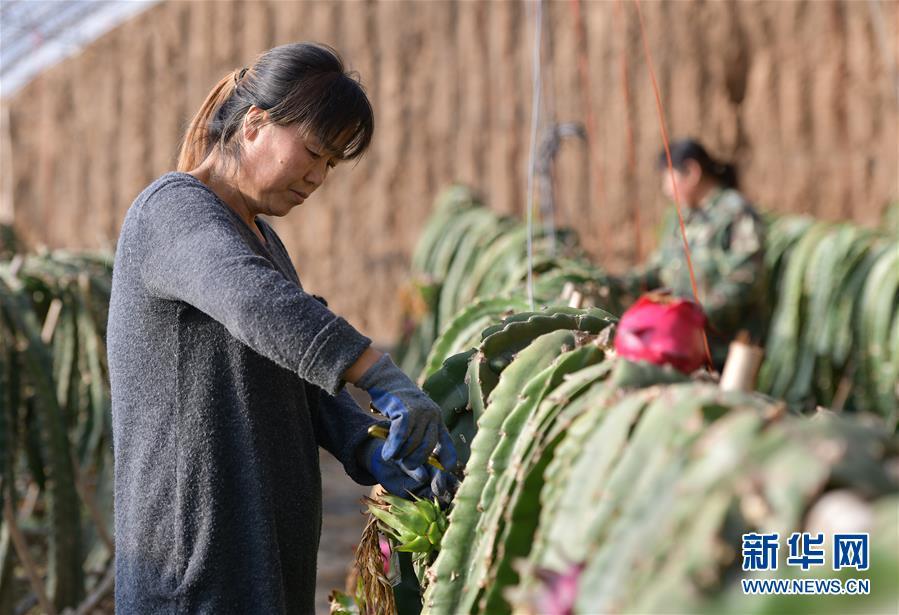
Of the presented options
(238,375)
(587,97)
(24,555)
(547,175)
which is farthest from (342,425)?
(547,175)

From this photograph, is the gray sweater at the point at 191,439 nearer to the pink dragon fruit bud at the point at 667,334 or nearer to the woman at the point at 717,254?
the pink dragon fruit bud at the point at 667,334

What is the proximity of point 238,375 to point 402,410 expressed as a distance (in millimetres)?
273

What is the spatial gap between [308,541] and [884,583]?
108cm

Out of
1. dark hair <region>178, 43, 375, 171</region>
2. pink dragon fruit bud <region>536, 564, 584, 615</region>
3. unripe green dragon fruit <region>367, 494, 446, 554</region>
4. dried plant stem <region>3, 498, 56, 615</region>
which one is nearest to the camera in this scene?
pink dragon fruit bud <region>536, 564, 584, 615</region>

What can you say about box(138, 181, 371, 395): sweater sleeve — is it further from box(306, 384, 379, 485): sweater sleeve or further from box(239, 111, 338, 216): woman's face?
box(306, 384, 379, 485): sweater sleeve

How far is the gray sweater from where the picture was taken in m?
1.66

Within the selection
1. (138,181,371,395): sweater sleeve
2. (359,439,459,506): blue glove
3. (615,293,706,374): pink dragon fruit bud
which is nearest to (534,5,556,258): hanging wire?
(359,439,459,506): blue glove

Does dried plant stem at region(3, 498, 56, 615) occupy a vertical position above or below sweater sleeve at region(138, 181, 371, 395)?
below

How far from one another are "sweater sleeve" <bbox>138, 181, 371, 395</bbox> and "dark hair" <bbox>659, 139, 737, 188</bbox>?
148 inches

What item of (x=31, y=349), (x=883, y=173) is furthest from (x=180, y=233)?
(x=883, y=173)

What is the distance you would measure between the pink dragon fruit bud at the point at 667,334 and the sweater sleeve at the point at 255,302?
392mm

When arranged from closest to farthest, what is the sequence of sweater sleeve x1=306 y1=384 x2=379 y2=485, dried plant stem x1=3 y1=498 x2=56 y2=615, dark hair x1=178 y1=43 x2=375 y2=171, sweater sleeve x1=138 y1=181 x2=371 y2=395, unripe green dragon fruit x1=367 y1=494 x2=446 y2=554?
1. sweater sleeve x1=138 y1=181 x2=371 y2=395
2. unripe green dragon fruit x1=367 y1=494 x2=446 y2=554
3. dark hair x1=178 y1=43 x2=375 y2=171
4. sweater sleeve x1=306 y1=384 x2=379 y2=485
5. dried plant stem x1=3 y1=498 x2=56 y2=615

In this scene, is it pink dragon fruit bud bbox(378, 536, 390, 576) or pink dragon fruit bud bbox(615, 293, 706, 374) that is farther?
pink dragon fruit bud bbox(378, 536, 390, 576)

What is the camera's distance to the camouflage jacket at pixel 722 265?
4.89 m
